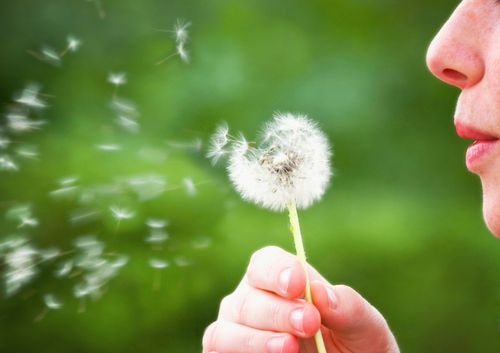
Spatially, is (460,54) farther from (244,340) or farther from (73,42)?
(73,42)

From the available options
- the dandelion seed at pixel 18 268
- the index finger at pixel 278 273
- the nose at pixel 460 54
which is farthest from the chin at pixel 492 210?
the dandelion seed at pixel 18 268

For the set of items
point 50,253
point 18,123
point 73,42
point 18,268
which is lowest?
point 18,268

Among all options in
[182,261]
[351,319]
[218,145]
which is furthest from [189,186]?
[351,319]

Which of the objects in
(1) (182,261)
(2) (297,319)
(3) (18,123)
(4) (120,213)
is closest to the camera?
(2) (297,319)

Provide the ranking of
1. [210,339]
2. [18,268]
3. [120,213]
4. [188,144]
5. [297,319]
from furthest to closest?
1. [188,144]
2. [120,213]
3. [18,268]
4. [210,339]
5. [297,319]

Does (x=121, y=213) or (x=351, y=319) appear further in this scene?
(x=121, y=213)

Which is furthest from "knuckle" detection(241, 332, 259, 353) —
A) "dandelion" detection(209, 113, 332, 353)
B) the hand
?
"dandelion" detection(209, 113, 332, 353)

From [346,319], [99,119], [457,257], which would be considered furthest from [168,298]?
[346,319]

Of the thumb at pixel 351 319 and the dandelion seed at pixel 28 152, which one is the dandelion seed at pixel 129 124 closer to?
the dandelion seed at pixel 28 152
